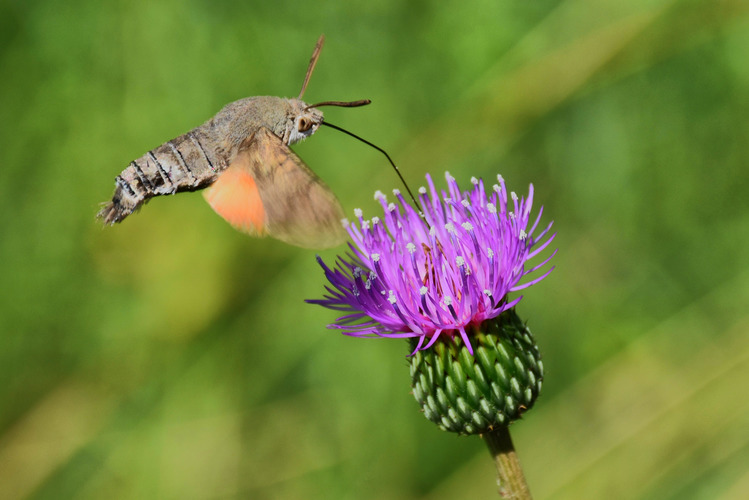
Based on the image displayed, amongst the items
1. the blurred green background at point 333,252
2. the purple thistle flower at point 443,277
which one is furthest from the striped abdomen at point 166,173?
the blurred green background at point 333,252

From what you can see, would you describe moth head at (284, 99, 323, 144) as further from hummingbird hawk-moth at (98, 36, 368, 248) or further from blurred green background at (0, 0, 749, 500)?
blurred green background at (0, 0, 749, 500)

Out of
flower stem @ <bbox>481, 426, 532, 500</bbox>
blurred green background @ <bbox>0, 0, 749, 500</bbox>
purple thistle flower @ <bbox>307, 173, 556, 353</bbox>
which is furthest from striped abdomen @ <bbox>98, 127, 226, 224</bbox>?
blurred green background @ <bbox>0, 0, 749, 500</bbox>

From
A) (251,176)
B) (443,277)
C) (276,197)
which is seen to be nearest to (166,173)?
(251,176)

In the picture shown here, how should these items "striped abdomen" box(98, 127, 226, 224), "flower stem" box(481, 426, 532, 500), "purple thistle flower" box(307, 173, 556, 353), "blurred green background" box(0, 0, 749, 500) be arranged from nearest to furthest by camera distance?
"flower stem" box(481, 426, 532, 500)
"purple thistle flower" box(307, 173, 556, 353)
"striped abdomen" box(98, 127, 226, 224)
"blurred green background" box(0, 0, 749, 500)

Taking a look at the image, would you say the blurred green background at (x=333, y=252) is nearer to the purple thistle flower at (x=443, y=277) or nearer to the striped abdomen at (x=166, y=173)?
the striped abdomen at (x=166, y=173)

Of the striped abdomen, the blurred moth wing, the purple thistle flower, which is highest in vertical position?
the striped abdomen

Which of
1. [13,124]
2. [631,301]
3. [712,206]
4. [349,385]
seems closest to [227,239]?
[349,385]

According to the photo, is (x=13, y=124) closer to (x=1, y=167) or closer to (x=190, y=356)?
(x=1, y=167)

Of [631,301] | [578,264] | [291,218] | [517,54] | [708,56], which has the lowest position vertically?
[291,218]

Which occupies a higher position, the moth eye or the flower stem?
the moth eye
